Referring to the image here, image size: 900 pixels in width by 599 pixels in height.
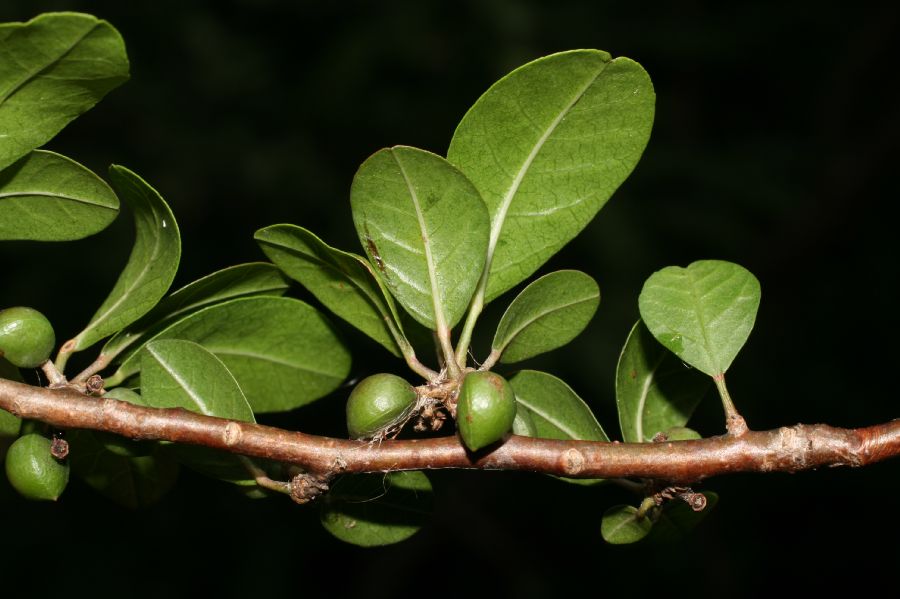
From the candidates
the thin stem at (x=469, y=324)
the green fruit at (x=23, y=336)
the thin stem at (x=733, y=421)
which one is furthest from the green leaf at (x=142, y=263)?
the thin stem at (x=733, y=421)

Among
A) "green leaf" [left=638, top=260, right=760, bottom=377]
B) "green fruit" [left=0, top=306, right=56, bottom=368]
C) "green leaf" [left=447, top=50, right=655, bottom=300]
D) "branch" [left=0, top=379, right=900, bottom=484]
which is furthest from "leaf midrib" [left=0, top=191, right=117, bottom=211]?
"green leaf" [left=638, top=260, right=760, bottom=377]

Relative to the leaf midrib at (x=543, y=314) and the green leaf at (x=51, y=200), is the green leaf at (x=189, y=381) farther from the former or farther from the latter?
the leaf midrib at (x=543, y=314)

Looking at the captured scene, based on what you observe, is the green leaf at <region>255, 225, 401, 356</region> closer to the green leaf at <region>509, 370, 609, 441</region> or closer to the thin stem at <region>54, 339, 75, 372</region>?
the green leaf at <region>509, 370, 609, 441</region>

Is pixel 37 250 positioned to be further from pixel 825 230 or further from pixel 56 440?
pixel 825 230

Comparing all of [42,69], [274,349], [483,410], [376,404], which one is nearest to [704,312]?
[483,410]

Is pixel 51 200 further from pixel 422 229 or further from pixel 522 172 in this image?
pixel 522 172

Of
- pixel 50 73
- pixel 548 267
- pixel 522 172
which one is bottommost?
pixel 548 267

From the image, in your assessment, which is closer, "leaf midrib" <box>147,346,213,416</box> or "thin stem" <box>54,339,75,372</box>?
"leaf midrib" <box>147,346,213,416</box>

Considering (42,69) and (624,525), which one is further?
(624,525)
